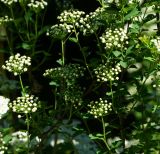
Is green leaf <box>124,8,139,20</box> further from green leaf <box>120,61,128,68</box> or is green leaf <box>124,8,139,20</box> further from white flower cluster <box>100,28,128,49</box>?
green leaf <box>120,61,128,68</box>

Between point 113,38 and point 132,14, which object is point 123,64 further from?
point 132,14

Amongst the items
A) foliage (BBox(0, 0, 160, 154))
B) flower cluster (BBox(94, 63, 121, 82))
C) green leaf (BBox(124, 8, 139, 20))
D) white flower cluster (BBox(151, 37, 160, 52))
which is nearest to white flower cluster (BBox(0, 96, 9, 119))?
foliage (BBox(0, 0, 160, 154))

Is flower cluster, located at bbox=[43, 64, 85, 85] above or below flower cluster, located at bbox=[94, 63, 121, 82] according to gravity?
below

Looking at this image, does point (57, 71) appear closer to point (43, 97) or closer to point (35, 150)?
point (35, 150)

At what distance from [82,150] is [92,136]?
1042 millimetres

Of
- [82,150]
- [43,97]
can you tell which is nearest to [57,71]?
[82,150]

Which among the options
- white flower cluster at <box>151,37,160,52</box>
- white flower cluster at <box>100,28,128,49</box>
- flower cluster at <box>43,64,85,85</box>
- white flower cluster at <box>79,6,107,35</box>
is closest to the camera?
white flower cluster at <box>151,37,160,52</box>

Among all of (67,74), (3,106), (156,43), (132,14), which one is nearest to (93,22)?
(132,14)

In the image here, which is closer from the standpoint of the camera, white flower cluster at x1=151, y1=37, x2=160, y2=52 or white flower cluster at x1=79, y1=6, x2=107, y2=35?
white flower cluster at x1=151, y1=37, x2=160, y2=52

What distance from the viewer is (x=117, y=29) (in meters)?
3.22

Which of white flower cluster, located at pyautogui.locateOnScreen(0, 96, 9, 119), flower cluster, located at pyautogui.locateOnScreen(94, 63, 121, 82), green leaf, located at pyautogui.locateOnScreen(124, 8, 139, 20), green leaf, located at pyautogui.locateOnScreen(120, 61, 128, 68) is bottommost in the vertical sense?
white flower cluster, located at pyautogui.locateOnScreen(0, 96, 9, 119)

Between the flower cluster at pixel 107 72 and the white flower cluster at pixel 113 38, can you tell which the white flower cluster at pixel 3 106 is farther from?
the white flower cluster at pixel 113 38

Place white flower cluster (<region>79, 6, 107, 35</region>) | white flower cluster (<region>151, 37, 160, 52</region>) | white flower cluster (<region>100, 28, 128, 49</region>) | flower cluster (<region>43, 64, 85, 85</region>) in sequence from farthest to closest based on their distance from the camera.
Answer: flower cluster (<region>43, 64, 85, 85</region>), white flower cluster (<region>79, 6, 107, 35</region>), white flower cluster (<region>100, 28, 128, 49</region>), white flower cluster (<region>151, 37, 160, 52</region>)

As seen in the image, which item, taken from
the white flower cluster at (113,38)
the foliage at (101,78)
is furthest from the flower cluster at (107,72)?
the white flower cluster at (113,38)
